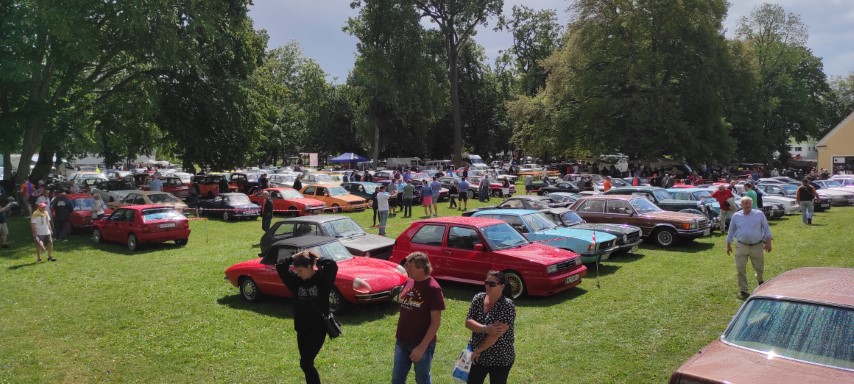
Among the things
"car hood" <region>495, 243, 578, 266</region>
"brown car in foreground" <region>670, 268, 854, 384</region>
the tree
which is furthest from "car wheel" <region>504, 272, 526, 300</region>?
the tree

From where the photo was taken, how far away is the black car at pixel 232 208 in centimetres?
2398

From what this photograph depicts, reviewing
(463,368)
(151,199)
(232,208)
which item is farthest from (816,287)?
(151,199)

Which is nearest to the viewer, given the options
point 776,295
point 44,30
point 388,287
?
point 776,295

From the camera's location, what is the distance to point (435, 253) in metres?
10.9

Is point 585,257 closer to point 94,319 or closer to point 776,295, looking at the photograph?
point 776,295

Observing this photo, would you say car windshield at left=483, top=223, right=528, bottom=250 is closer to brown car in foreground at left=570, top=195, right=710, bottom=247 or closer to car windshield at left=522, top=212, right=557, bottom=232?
car windshield at left=522, top=212, right=557, bottom=232

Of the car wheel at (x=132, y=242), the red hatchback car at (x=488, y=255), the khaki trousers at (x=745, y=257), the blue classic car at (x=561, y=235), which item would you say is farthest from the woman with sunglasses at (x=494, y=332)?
the car wheel at (x=132, y=242)

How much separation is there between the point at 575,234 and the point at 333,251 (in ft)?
19.0

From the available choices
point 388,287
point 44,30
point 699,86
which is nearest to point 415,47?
point 699,86

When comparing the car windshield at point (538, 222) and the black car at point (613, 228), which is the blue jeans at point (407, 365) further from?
the black car at point (613, 228)

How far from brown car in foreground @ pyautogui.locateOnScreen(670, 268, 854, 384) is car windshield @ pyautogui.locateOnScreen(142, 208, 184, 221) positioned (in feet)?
53.3

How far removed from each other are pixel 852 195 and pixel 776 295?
93.6 feet

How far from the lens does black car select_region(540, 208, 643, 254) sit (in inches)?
541

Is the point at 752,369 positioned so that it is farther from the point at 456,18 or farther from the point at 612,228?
the point at 456,18
